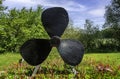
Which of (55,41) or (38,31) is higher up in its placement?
(55,41)

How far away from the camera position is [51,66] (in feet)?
43.8

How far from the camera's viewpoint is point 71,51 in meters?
6.75

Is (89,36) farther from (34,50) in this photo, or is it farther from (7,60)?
(34,50)

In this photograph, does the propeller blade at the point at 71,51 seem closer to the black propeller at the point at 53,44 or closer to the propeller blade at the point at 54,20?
the black propeller at the point at 53,44

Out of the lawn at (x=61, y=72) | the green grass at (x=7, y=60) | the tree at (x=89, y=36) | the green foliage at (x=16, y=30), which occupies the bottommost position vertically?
the tree at (x=89, y=36)

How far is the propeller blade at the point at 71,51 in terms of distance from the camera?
6.65 m

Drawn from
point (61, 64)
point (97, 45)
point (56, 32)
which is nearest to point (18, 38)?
point (97, 45)

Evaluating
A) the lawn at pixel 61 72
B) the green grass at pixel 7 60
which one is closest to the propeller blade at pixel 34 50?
the lawn at pixel 61 72

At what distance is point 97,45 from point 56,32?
53.6m

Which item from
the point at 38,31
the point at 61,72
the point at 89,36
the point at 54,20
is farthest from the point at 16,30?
the point at 54,20

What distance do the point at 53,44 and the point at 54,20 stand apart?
23.0 inches

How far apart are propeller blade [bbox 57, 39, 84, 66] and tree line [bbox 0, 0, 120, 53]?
34.9 meters

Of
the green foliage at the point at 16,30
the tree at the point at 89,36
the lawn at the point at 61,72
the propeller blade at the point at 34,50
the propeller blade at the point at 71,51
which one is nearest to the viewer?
the propeller blade at the point at 71,51

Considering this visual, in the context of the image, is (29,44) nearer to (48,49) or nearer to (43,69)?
(48,49)
